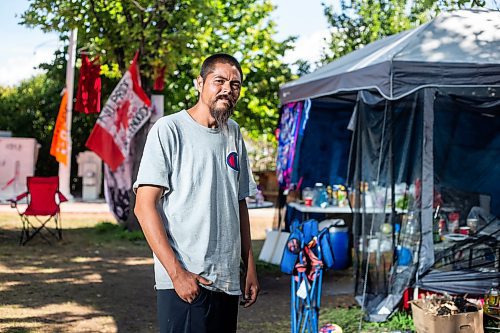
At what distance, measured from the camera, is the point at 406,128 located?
18.8 feet

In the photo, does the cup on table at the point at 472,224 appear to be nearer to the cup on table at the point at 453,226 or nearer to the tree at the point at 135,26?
the cup on table at the point at 453,226

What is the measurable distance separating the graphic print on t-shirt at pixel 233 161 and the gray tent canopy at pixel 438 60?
120 inches

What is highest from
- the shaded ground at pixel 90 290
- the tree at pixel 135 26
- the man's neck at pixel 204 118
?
the tree at pixel 135 26

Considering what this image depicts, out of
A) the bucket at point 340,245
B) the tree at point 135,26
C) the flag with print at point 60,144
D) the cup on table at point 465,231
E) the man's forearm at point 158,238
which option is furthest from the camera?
the flag with print at point 60,144

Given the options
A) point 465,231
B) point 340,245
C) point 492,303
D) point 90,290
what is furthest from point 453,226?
point 90,290

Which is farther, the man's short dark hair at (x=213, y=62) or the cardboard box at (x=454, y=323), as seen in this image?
the cardboard box at (x=454, y=323)

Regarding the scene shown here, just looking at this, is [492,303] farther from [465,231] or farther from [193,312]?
[193,312]

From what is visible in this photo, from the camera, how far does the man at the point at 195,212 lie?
2.34 metres

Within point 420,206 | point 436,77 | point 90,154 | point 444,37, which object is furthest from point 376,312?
point 90,154

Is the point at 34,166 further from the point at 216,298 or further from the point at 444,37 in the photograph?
the point at 216,298

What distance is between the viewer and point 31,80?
2617 centimetres

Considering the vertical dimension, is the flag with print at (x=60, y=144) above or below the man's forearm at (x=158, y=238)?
above

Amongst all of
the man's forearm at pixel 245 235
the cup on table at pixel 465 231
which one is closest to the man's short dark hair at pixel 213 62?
the man's forearm at pixel 245 235

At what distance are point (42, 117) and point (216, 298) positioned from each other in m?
21.6
